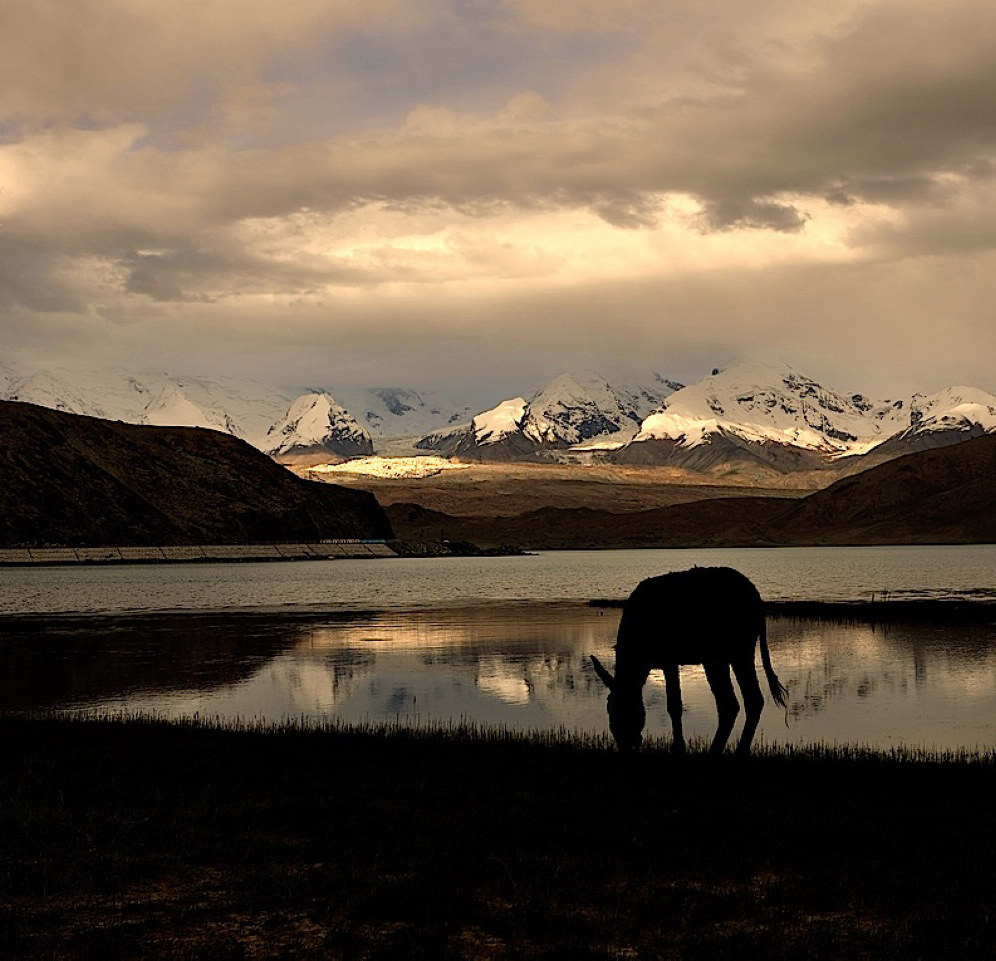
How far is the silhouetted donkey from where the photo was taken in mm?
21094

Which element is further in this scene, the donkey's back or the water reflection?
the water reflection

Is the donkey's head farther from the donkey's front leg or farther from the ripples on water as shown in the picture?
the ripples on water

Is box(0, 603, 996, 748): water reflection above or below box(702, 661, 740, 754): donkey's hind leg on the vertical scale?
below

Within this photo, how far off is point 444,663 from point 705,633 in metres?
27.7

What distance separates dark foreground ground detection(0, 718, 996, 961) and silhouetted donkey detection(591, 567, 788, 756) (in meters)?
1.15

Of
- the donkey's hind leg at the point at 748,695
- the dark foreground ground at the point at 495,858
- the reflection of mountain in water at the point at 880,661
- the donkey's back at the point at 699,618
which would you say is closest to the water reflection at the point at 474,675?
the reflection of mountain in water at the point at 880,661

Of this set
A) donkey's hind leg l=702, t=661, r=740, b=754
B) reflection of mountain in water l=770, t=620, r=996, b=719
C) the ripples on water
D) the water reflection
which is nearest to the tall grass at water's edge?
the water reflection

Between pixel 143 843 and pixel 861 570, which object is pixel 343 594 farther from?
pixel 143 843

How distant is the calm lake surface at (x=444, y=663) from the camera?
34.0m

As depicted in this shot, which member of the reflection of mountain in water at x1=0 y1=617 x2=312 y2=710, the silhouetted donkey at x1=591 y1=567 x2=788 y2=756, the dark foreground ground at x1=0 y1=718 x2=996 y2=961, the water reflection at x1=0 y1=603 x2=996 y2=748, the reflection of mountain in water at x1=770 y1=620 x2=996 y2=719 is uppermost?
the silhouetted donkey at x1=591 y1=567 x2=788 y2=756

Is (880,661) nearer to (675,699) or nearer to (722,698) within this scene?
(675,699)

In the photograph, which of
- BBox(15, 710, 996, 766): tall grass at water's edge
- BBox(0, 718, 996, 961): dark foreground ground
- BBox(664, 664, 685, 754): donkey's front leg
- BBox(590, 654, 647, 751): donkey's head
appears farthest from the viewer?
BBox(15, 710, 996, 766): tall grass at water's edge

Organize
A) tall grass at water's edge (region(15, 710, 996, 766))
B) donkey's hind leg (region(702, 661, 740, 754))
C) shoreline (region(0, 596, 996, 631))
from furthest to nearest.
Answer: shoreline (region(0, 596, 996, 631)), tall grass at water's edge (region(15, 710, 996, 766)), donkey's hind leg (region(702, 661, 740, 754))

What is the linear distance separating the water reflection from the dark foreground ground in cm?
1062
